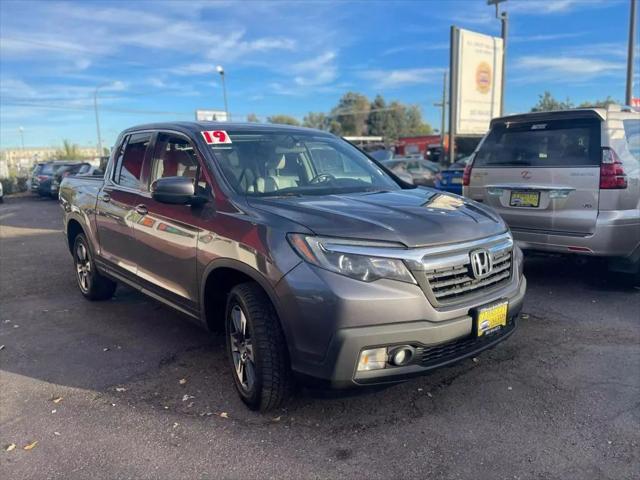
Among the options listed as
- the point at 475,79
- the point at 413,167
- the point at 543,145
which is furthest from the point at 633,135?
the point at 413,167

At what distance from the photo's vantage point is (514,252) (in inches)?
141

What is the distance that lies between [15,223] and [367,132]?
7544 centimetres

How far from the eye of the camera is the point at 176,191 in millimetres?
3494

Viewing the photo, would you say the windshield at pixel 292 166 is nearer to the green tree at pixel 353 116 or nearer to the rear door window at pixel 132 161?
the rear door window at pixel 132 161

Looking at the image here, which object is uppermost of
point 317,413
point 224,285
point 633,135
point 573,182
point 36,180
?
point 633,135

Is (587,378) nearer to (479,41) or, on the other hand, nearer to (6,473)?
(6,473)

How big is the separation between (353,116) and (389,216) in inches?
3399

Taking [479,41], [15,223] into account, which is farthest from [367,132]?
[15,223]

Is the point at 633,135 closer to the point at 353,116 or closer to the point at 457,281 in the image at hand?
the point at 457,281

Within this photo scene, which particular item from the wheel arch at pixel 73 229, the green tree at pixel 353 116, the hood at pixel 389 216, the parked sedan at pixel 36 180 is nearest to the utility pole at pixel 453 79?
the wheel arch at pixel 73 229

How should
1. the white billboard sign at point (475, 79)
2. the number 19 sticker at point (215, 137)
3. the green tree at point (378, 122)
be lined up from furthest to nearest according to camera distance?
1. the green tree at point (378, 122)
2. the white billboard sign at point (475, 79)
3. the number 19 sticker at point (215, 137)

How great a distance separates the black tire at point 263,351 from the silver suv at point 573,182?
354 centimetres

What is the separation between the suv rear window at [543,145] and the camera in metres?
5.33

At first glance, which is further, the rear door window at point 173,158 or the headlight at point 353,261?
the rear door window at point 173,158
